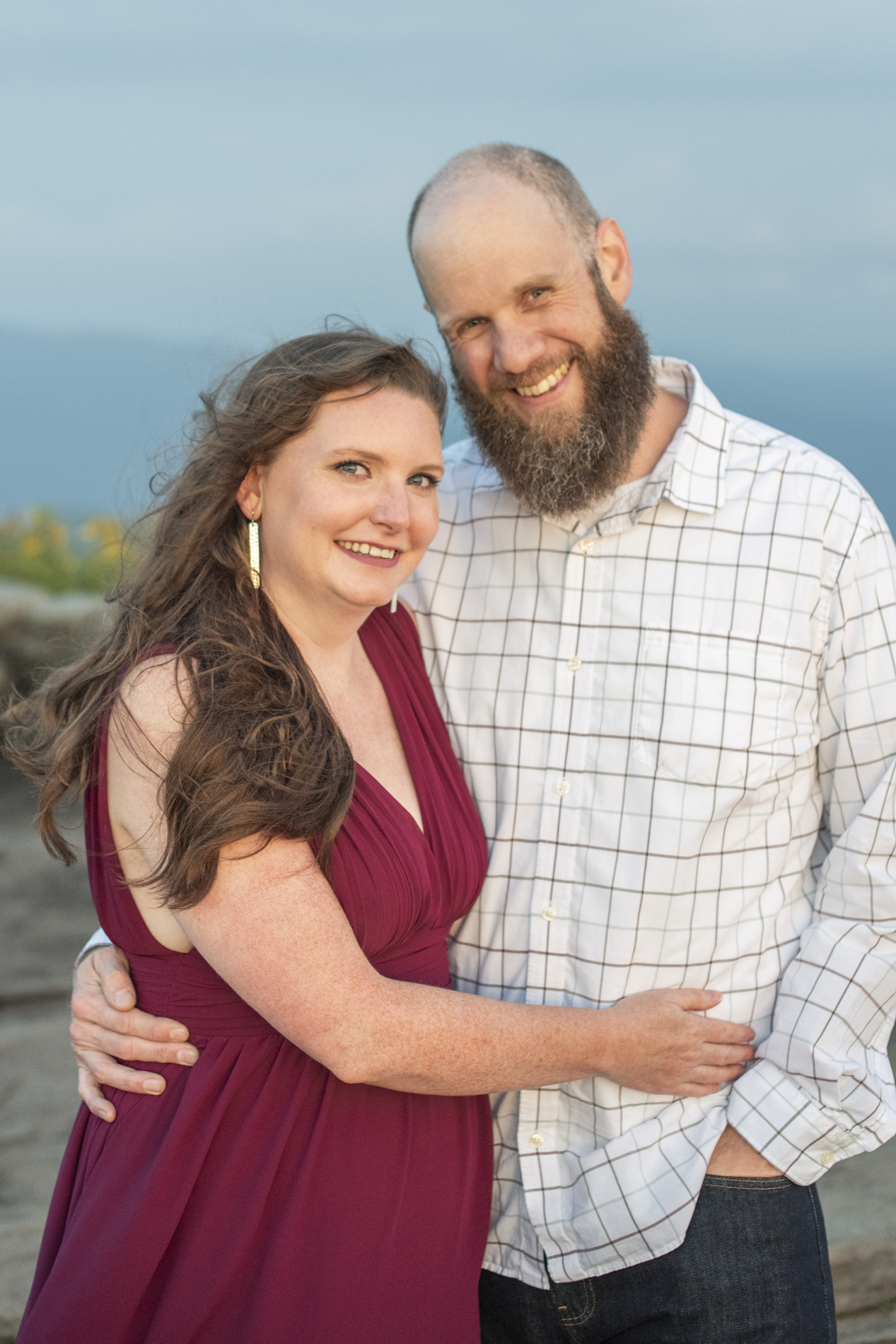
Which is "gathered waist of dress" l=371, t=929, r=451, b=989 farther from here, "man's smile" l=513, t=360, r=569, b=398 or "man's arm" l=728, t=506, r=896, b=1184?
"man's smile" l=513, t=360, r=569, b=398

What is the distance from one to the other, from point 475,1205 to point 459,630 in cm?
94

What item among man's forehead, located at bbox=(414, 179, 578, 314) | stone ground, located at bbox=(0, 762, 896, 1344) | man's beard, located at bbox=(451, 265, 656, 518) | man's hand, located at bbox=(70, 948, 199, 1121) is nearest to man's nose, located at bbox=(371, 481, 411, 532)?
man's beard, located at bbox=(451, 265, 656, 518)

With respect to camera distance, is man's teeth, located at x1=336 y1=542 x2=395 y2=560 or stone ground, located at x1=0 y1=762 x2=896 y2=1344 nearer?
man's teeth, located at x1=336 y1=542 x2=395 y2=560

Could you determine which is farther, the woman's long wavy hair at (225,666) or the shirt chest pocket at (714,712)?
the shirt chest pocket at (714,712)

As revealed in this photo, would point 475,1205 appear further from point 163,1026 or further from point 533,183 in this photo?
point 533,183

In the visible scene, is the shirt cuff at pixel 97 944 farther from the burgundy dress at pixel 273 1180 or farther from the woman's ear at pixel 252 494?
the woman's ear at pixel 252 494

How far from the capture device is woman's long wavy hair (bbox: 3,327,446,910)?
154 centimetres

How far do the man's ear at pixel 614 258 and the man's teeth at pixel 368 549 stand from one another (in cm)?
69

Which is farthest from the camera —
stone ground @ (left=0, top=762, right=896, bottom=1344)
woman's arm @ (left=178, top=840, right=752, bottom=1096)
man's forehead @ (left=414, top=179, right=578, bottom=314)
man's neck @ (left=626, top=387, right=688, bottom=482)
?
stone ground @ (left=0, top=762, right=896, bottom=1344)

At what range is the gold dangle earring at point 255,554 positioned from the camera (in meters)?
1.80

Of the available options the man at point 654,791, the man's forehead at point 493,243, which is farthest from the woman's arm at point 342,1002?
the man's forehead at point 493,243

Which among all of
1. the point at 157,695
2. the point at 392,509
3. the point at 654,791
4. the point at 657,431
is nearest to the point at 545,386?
the point at 657,431

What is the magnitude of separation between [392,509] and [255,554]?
224 millimetres

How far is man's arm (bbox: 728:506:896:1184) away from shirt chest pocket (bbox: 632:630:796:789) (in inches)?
4.0
